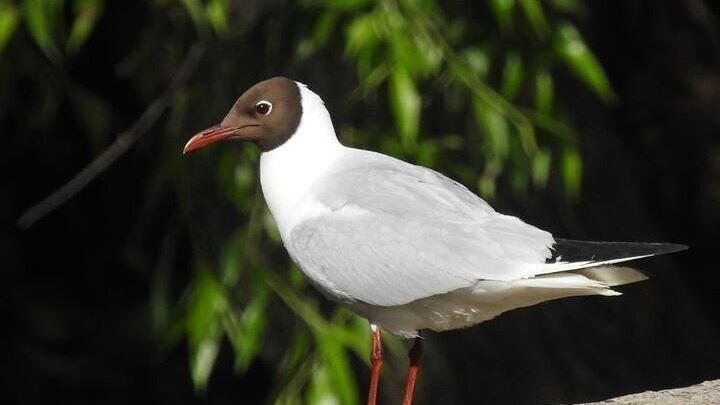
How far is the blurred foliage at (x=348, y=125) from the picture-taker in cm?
320

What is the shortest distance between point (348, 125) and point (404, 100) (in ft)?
1.38

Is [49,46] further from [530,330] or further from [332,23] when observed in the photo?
[530,330]

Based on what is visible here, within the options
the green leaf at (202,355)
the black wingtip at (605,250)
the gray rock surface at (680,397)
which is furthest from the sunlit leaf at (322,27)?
the gray rock surface at (680,397)

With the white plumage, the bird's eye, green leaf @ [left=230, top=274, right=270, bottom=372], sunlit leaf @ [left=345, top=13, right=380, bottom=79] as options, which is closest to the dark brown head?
the bird's eye

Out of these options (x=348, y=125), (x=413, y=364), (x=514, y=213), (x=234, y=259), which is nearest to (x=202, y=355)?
(x=234, y=259)

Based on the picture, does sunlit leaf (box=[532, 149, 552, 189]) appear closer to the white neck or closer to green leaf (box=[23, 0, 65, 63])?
the white neck

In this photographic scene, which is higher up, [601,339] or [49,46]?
[49,46]

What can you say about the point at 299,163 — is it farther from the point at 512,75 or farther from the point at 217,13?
the point at 512,75

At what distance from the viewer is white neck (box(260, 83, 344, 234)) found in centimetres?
286

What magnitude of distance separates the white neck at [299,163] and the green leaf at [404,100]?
22 centimetres

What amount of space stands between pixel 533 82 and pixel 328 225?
868 mm

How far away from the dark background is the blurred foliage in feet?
1.48

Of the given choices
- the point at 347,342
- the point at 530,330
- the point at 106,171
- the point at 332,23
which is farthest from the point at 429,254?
the point at 106,171

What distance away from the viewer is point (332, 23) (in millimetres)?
3268
